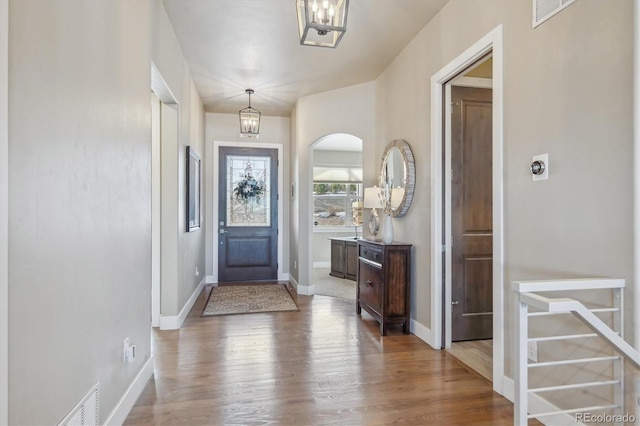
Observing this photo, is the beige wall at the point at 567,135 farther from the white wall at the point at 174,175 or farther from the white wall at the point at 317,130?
the white wall at the point at 174,175

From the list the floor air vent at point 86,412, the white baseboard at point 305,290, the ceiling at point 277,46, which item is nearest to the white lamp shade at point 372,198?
the ceiling at point 277,46

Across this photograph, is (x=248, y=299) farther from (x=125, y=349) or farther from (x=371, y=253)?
(x=125, y=349)

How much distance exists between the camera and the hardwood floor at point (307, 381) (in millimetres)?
2121

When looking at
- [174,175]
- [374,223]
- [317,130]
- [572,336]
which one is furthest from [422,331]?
[317,130]

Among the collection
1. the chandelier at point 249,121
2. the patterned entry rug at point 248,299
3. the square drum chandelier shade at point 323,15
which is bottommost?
the patterned entry rug at point 248,299

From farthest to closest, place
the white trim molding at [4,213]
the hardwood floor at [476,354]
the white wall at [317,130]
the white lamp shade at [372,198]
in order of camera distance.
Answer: the white wall at [317,130]
the white lamp shade at [372,198]
the hardwood floor at [476,354]
the white trim molding at [4,213]

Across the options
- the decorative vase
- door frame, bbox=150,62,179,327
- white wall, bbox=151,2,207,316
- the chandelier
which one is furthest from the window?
door frame, bbox=150,62,179,327

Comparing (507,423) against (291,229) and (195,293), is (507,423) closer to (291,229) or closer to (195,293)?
(195,293)

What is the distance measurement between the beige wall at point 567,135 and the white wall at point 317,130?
202 cm

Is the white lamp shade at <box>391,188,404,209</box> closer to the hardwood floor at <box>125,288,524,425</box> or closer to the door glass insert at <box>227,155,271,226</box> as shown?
the hardwood floor at <box>125,288,524,425</box>

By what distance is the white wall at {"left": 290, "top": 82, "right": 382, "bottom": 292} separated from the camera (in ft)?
15.7

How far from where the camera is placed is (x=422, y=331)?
343 cm

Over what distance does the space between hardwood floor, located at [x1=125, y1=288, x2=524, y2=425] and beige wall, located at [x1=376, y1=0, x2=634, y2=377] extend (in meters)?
0.57

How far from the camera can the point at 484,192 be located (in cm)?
336
